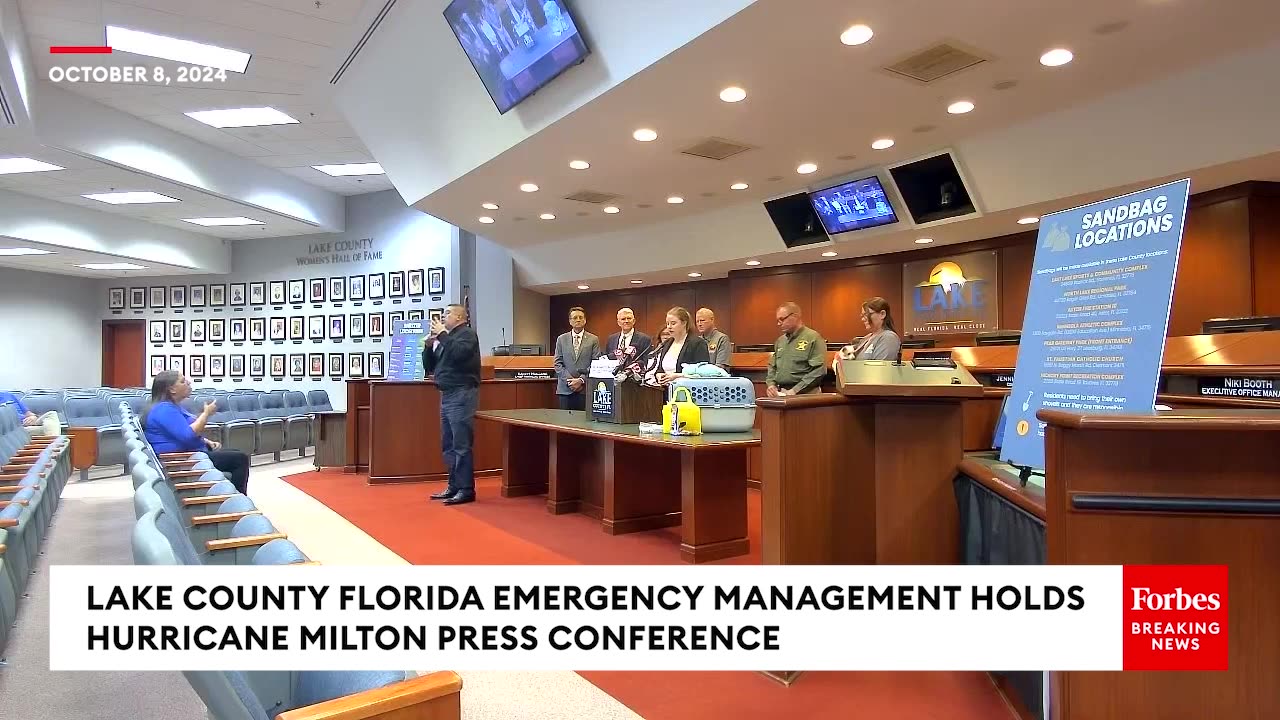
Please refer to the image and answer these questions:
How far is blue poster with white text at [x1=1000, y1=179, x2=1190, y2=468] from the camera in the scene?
2.01 meters

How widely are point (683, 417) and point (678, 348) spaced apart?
3.32 ft

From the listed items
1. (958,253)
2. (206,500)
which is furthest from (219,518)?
(958,253)

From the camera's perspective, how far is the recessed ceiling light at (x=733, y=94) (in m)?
5.13

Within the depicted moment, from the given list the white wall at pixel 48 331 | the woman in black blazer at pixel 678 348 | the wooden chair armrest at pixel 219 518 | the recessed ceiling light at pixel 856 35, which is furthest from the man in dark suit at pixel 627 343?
the white wall at pixel 48 331

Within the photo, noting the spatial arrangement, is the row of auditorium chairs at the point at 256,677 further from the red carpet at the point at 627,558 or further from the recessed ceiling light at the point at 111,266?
the recessed ceiling light at the point at 111,266

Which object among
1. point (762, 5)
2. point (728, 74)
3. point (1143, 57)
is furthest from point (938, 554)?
point (1143, 57)

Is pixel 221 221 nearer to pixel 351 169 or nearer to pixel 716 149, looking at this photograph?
pixel 351 169

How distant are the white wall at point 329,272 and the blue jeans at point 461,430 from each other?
22.4ft

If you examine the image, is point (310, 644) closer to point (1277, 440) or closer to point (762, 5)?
point (1277, 440)

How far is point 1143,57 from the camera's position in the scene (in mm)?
4758

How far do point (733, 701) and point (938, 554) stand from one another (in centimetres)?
100

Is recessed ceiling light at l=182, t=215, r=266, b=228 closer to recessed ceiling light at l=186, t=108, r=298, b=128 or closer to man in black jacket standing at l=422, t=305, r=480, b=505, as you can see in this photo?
recessed ceiling light at l=186, t=108, r=298, b=128

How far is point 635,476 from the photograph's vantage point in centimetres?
498

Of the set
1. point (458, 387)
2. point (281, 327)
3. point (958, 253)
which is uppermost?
point (958, 253)
